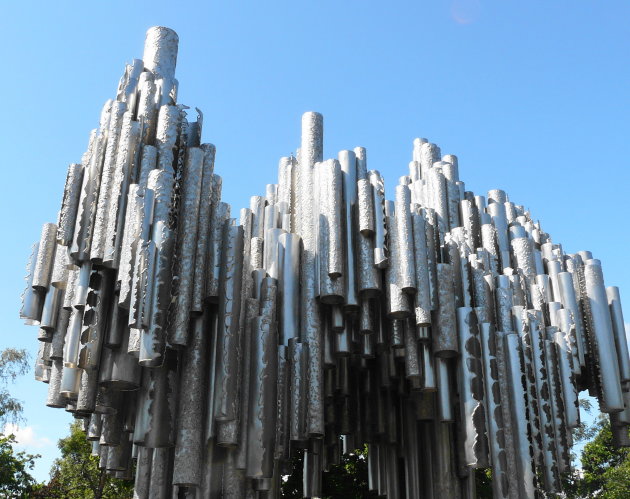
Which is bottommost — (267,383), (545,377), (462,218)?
(267,383)

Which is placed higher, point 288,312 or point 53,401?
point 288,312

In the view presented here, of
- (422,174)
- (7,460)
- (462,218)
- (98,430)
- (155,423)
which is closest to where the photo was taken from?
(155,423)

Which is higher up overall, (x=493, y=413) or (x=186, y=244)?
(x=186, y=244)

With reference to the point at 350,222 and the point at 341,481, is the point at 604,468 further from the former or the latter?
the point at 350,222

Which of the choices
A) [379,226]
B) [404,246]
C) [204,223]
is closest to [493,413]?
[404,246]

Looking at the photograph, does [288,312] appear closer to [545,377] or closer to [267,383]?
[267,383]

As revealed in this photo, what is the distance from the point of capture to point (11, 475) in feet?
64.6

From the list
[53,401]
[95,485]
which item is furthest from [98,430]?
[95,485]

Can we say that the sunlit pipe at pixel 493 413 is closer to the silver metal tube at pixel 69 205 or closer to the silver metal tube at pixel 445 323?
the silver metal tube at pixel 445 323

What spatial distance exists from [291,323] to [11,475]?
47.5ft

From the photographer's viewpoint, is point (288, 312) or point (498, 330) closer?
point (288, 312)

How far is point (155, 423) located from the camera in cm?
754

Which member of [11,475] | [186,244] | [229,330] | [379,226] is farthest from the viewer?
[11,475]

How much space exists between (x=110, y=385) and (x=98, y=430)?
6.82 ft
